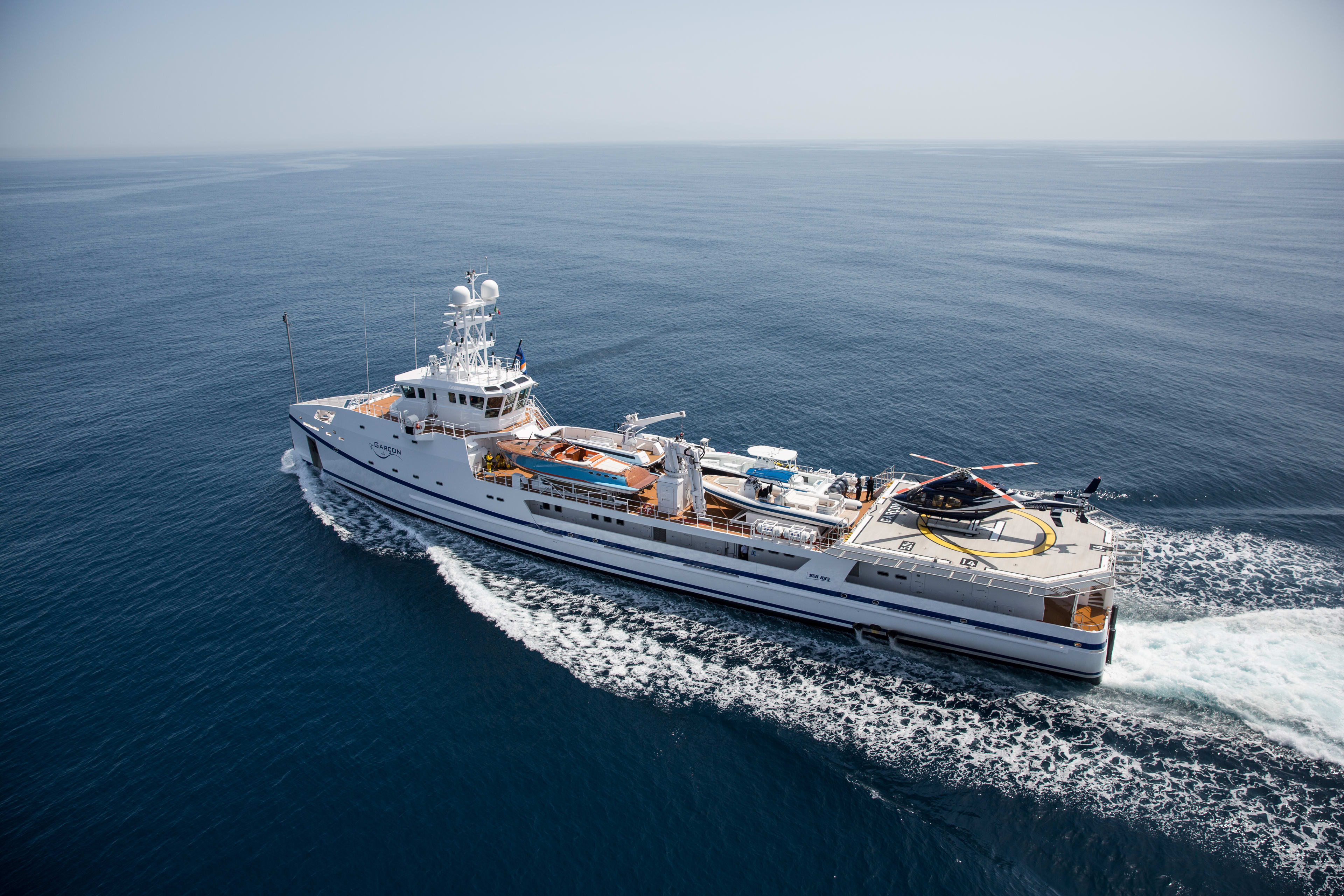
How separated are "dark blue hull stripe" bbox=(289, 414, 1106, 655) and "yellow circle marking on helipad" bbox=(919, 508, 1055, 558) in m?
2.86

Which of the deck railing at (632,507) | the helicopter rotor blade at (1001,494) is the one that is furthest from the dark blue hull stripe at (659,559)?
the helicopter rotor blade at (1001,494)

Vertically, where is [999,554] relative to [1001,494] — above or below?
below

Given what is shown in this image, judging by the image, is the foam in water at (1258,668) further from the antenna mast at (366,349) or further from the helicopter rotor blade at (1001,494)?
the antenna mast at (366,349)

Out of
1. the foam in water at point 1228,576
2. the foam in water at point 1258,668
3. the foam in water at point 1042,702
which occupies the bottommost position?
the foam in water at point 1042,702

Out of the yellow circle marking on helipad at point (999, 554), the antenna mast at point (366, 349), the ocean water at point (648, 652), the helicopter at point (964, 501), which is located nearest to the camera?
the ocean water at point (648, 652)

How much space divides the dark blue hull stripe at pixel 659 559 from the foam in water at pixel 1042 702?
0.88 m

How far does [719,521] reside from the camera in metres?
35.3

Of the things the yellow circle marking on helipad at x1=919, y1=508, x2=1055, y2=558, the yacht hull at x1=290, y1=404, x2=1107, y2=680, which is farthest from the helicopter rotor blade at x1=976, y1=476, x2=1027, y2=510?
the yacht hull at x1=290, y1=404, x2=1107, y2=680

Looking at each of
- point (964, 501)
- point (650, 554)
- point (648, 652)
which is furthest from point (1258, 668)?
point (650, 554)

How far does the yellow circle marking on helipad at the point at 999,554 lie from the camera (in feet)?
101

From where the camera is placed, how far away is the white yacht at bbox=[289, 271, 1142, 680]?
3009 centimetres

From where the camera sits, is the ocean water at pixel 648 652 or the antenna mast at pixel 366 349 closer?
the ocean water at pixel 648 652

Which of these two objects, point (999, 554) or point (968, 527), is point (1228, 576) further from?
point (968, 527)

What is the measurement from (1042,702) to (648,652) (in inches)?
639
